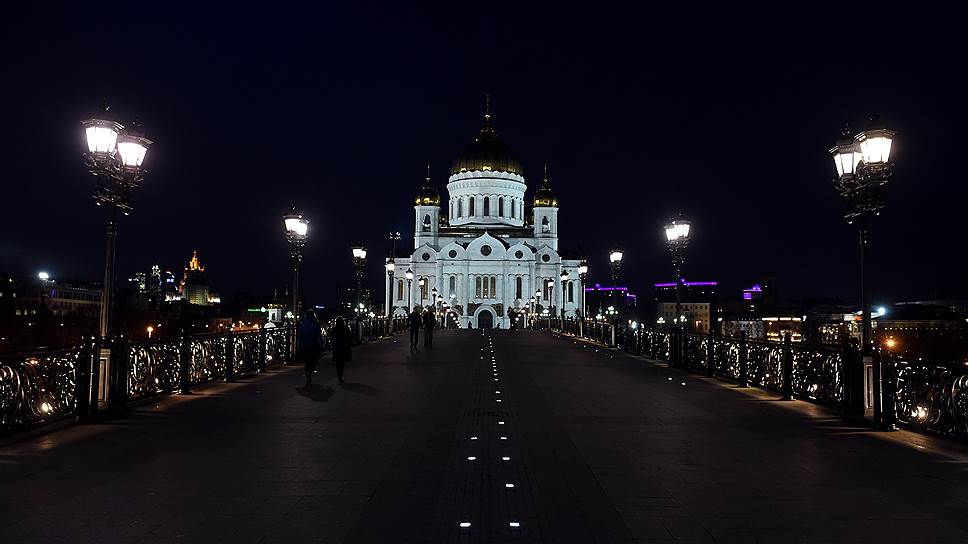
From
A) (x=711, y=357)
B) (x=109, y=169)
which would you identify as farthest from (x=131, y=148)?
(x=711, y=357)

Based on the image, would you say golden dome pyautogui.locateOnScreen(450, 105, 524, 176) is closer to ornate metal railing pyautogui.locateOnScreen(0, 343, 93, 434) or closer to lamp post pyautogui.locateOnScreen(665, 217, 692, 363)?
lamp post pyautogui.locateOnScreen(665, 217, 692, 363)

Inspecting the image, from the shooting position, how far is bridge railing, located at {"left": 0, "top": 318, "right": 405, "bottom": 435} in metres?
10.2

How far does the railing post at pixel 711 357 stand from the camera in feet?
65.5

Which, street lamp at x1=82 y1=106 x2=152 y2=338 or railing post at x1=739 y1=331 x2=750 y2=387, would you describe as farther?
railing post at x1=739 y1=331 x2=750 y2=387

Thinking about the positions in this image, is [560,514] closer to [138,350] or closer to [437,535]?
[437,535]

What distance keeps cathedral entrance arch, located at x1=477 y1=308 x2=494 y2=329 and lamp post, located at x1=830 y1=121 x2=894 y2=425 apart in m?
89.4

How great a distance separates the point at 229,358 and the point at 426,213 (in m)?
91.5

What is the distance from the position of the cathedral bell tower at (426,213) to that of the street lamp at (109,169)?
93.7 m

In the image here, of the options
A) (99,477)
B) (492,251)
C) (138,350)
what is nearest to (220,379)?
(138,350)

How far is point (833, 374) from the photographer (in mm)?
13148

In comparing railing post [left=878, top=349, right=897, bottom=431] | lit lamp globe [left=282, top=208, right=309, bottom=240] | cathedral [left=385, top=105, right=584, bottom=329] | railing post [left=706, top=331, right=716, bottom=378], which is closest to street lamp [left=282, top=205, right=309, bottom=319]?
lit lamp globe [left=282, top=208, right=309, bottom=240]

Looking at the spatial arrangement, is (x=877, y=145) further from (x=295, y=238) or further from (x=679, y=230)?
(x=295, y=238)

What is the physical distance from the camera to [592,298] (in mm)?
184125

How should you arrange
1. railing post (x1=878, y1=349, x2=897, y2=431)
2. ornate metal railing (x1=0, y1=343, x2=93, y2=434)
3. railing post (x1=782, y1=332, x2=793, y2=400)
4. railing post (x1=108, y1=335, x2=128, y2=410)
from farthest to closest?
railing post (x1=782, y1=332, x2=793, y2=400) → railing post (x1=108, y1=335, x2=128, y2=410) → railing post (x1=878, y1=349, x2=897, y2=431) → ornate metal railing (x1=0, y1=343, x2=93, y2=434)
